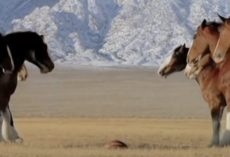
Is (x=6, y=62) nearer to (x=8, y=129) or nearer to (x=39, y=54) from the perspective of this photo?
(x=39, y=54)

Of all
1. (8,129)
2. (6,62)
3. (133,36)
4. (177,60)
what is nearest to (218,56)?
(177,60)

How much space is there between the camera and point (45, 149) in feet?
52.5

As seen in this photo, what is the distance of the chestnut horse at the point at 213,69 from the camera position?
1673 cm

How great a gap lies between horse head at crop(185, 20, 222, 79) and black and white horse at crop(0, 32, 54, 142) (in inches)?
127

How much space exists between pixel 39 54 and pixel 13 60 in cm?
69

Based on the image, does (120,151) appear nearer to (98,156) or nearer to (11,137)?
(98,156)

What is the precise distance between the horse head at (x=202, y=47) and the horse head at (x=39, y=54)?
3.22 m

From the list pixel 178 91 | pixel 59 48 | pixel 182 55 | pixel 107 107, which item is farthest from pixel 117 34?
pixel 182 55

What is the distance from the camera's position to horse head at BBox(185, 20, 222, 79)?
17.2m

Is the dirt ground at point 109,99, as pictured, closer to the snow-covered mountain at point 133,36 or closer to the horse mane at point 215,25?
the horse mane at point 215,25

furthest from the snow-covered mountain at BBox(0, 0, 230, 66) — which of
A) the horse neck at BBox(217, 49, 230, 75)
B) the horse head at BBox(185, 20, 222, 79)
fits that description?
the horse neck at BBox(217, 49, 230, 75)

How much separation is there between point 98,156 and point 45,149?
193cm

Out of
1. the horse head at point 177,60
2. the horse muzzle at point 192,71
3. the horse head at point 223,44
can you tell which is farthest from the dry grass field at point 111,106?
the horse head at point 223,44

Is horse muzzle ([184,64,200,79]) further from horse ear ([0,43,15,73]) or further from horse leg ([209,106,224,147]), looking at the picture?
horse ear ([0,43,15,73])
